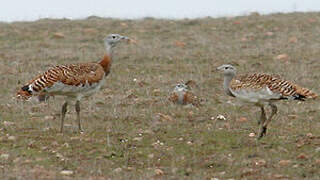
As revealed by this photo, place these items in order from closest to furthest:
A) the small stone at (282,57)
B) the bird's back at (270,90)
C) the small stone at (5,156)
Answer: the small stone at (5,156) < the bird's back at (270,90) < the small stone at (282,57)

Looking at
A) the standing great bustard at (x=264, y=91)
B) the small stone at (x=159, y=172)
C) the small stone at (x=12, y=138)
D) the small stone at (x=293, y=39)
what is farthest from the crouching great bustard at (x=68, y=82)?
the small stone at (x=293, y=39)

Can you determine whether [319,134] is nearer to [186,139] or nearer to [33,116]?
[186,139]

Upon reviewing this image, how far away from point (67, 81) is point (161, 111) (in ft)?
9.19

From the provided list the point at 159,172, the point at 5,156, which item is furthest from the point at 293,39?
the point at 5,156

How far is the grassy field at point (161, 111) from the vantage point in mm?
8984

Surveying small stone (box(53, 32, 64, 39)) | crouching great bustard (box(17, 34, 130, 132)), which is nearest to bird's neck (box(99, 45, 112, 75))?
crouching great bustard (box(17, 34, 130, 132))

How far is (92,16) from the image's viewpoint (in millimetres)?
27172

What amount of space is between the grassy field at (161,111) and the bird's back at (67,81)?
26.8 inches

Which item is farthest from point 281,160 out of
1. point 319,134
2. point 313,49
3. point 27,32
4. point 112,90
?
point 27,32

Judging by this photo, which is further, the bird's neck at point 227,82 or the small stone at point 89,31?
the small stone at point 89,31

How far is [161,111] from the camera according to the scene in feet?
42.1

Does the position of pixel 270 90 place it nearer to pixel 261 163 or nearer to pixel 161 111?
pixel 261 163

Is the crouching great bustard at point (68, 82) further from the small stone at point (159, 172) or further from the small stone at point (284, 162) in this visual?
the small stone at point (284, 162)

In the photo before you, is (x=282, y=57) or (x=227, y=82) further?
(x=282, y=57)
